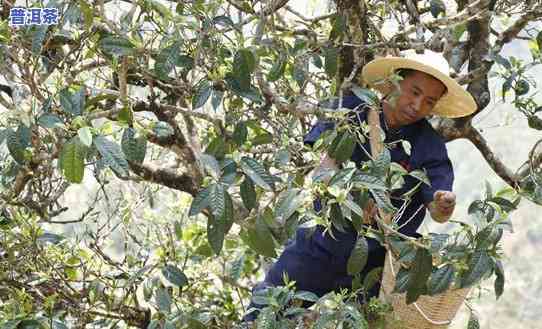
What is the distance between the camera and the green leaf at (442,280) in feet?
6.91

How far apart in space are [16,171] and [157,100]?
1.61 feet

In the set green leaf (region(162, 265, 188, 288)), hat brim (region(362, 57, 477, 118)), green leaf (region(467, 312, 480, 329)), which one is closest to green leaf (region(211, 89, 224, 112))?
hat brim (region(362, 57, 477, 118))

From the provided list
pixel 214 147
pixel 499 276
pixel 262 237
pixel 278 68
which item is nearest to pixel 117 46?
pixel 214 147

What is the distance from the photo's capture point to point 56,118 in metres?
2.00

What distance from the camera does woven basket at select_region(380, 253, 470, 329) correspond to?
7.71 ft

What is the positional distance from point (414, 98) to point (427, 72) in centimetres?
8

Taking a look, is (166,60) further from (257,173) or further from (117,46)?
(257,173)

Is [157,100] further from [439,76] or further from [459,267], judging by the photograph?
[459,267]

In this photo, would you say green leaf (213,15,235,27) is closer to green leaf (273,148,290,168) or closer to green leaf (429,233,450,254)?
green leaf (273,148,290,168)

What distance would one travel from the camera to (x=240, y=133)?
7.51 feet

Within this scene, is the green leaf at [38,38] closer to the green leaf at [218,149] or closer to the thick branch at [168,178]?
the green leaf at [218,149]

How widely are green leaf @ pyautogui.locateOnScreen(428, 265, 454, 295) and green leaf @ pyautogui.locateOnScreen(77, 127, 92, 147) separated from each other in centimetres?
83

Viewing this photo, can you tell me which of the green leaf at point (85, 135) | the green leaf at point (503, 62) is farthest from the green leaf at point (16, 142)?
the green leaf at point (503, 62)

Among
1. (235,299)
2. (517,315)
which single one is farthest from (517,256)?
(235,299)
